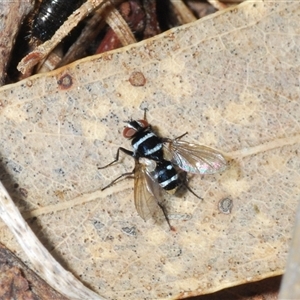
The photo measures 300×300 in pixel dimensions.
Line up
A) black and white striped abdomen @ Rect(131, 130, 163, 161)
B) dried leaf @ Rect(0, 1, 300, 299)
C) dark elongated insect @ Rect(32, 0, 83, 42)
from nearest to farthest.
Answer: dried leaf @ Rect(0, 1, 300, 299) → black and white striped abdomen @ Rect(131, 130, 163, 161) → dark elongated insect @ Rect(32, 0, 83, 42)

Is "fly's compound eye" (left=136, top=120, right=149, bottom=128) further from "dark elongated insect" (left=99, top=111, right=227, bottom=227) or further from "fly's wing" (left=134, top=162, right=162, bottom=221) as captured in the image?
"fly's wing" (left=134, top=162, right=162, bottom=221)

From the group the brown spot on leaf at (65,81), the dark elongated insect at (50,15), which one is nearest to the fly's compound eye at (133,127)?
the brown spot on leaf at (65,81)

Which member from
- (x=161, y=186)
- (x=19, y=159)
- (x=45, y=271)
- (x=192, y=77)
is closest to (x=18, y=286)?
(x=45, y=271)

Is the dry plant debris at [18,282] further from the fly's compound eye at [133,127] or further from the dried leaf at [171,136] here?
the fly's compound eye at [133,127]

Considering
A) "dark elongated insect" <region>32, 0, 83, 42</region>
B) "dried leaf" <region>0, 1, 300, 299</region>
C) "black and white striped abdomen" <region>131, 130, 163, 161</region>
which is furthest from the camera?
"dark elongated insect" <region>32, 0, 83, 42</region>

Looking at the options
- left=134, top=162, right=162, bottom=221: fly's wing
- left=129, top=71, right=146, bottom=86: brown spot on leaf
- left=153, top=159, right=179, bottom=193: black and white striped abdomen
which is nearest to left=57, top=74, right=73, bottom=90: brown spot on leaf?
left=129, top=71, right=146, bottom=86: brown spot on leaf

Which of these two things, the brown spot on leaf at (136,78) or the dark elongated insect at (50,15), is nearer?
the brown spot on leaf at (136,78)

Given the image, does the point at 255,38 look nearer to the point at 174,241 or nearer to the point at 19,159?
the point at 174,241
